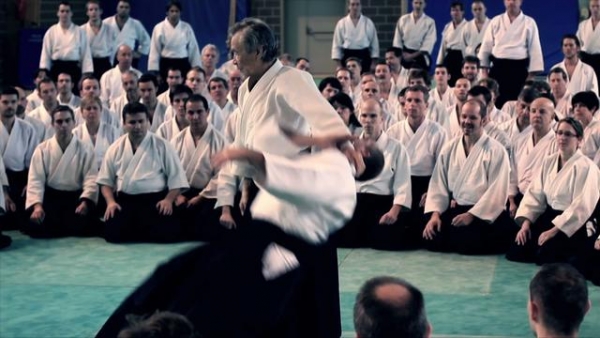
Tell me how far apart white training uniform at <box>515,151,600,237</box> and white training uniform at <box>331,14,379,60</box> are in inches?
307

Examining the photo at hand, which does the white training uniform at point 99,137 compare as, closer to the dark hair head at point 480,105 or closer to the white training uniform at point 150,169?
the white training uniform at point 150,169

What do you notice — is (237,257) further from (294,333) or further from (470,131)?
(470,131)

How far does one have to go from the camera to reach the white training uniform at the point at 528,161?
318 inches

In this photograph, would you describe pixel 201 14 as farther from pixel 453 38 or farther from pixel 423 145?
pixel 423 145

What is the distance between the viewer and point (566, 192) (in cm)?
718

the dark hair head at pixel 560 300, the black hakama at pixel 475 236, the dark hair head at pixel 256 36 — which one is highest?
the dark hair head at pixel 256 36

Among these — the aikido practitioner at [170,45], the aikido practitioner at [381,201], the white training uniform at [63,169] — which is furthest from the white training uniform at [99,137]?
the aikido practitioner at [170,45]

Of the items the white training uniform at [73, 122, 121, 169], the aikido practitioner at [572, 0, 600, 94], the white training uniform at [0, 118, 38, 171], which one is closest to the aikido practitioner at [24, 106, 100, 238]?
the white training uniform at [73, 122, 121, 169]

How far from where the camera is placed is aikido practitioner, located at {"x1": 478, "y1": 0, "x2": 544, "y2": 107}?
40.8 feet

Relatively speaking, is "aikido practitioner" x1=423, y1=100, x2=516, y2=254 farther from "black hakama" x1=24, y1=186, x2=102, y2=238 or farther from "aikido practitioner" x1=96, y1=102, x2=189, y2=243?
"black hakama" x1=24, y1=186, x2=102, y2=238

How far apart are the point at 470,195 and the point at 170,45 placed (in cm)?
749

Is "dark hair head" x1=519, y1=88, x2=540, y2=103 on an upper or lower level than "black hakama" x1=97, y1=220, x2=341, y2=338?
upper

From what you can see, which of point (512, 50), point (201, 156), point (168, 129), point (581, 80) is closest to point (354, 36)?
point (512, 50)

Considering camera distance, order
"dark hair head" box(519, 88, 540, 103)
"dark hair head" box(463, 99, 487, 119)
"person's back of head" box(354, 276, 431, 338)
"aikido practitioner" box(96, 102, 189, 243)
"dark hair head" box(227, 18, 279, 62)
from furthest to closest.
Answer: "dark hair head" box(519, 88, 540, 103), "aikido practitioner" box(96, 102, 189, 243), "dark hair head" box(463, 99, 487, 119), "dark hair head" box(227, 18, 279, 62), "person's back of head" box(354, 276, 431, 338)
